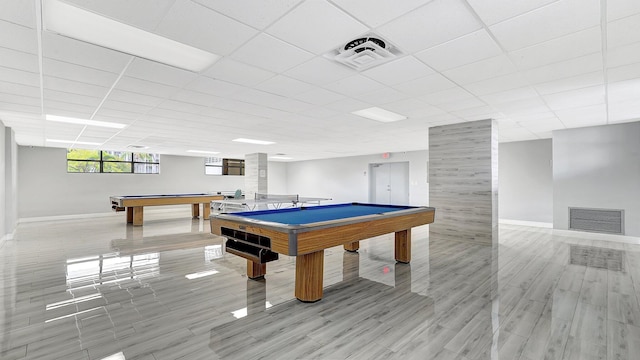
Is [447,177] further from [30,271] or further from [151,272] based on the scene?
[30,271]

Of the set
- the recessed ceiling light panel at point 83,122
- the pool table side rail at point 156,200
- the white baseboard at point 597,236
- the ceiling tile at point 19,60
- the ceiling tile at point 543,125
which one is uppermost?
the ceiling tile at point 543,125

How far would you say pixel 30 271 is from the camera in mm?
3852

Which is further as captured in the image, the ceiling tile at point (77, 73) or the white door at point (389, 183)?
the white door at point (389, 183)

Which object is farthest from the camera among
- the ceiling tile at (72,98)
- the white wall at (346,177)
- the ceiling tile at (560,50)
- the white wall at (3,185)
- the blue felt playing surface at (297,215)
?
the white wall at (346,177)

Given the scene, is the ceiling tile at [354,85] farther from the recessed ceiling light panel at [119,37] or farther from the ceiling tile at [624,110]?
the ceiling tile at [624,110]

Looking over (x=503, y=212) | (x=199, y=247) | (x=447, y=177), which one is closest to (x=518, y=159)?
(x=503, y=212)

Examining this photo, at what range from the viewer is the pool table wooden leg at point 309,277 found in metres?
2.85

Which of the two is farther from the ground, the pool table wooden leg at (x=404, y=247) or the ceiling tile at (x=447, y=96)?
the ceiling tile at (x=447, y=96)

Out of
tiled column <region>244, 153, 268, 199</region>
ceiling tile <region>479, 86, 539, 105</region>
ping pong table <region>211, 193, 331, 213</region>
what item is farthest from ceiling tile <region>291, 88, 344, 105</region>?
tiled column <region>244, 153, 268, 199</region>

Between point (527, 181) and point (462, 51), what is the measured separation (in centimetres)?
722

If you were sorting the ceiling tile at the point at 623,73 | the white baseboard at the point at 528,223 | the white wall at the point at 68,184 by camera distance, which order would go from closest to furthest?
the ceiling tile at the point at 623,73 → the white baseboard at the point at 528,223 → the white wall at the point at 68,184

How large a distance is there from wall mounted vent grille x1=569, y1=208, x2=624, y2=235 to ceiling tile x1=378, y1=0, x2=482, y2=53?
646 centimetres

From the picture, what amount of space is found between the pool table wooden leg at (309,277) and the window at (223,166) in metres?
11.4

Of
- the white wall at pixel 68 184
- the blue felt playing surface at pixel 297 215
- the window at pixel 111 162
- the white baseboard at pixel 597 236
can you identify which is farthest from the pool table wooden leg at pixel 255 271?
the window at pixel 111 162
